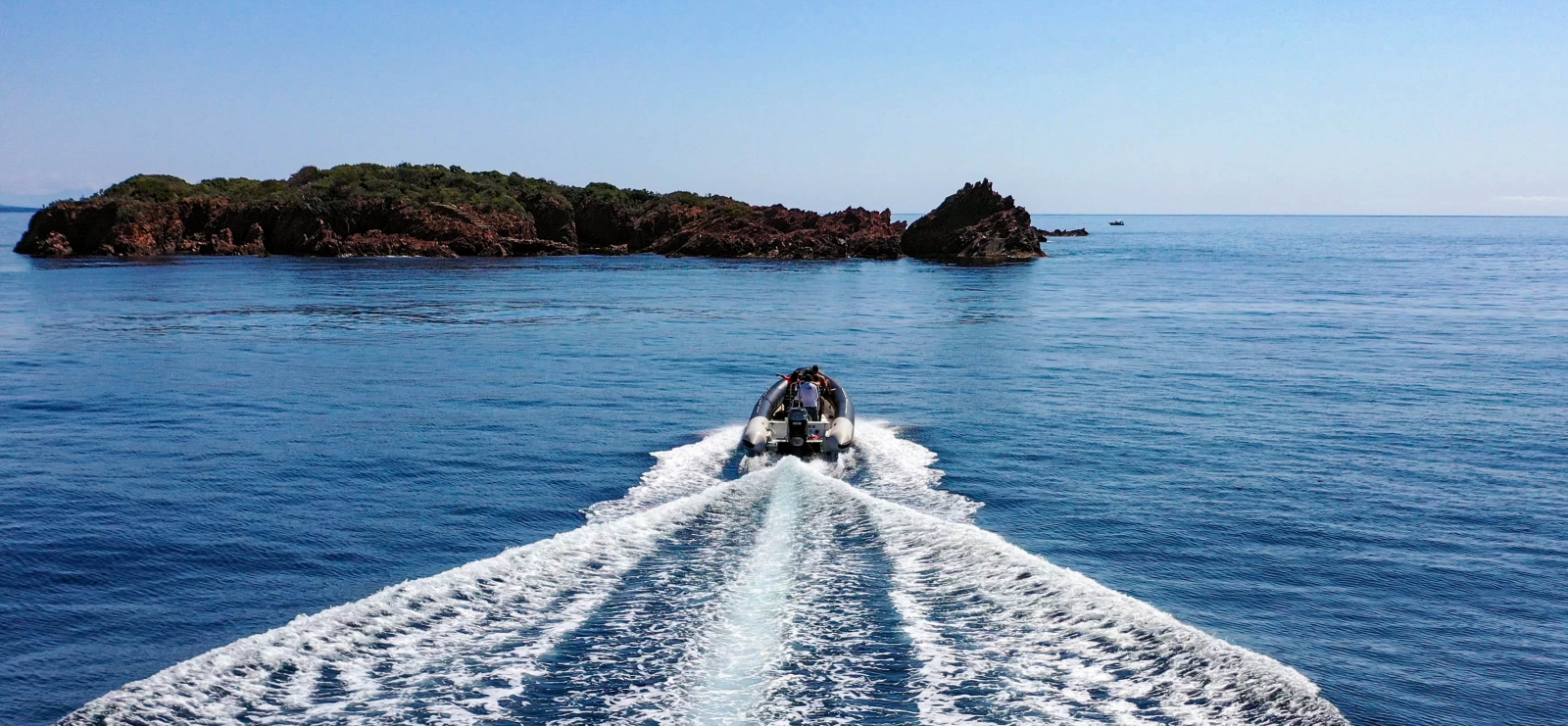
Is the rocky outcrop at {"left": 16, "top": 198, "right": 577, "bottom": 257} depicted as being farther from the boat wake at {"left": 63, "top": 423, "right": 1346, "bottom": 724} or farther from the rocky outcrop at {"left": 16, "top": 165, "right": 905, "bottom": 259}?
the boat wake at {"left": 63, "top": 423, "right": 1346, "bottom": 724}

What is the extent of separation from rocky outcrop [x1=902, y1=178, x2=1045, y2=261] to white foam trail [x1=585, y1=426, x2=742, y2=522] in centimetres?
7420

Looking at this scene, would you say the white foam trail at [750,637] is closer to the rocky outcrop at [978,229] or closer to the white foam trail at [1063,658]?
the white foam trail at [1063,658]

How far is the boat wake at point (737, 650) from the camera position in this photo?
9.21 meters

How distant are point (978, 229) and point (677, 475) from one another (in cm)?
7868

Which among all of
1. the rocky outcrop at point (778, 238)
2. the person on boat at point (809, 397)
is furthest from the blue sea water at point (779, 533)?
the rocky outcrop at point (778, 238)

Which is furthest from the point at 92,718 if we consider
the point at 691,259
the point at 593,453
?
the point at 691,259

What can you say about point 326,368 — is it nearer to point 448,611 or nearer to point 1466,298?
point 448,611

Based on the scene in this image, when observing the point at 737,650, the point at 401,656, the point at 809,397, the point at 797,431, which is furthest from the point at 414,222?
the point at 737,650

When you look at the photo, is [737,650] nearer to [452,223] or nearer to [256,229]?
[452,223]

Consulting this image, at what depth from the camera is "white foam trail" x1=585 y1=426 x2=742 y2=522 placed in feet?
53.0

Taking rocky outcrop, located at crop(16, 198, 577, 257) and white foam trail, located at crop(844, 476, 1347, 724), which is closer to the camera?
white foam trail, located at crop(844, 476, 1347, 724)

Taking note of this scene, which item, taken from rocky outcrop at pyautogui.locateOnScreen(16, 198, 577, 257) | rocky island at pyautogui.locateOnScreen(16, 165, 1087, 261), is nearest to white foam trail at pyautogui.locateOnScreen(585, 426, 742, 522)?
rocky island at pyautogui.locateOnScreen(16, 165, 1087, 261)

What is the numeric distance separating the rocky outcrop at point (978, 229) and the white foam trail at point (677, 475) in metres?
74.2

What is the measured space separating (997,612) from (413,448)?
1294 cm
